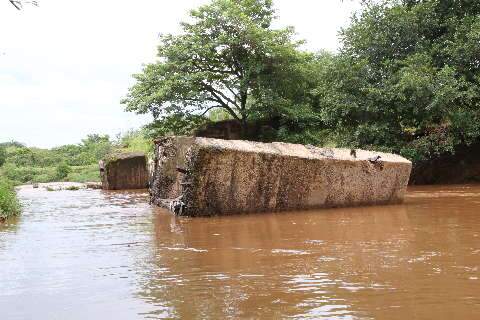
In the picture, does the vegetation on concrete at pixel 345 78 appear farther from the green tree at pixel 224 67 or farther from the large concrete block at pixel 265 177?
the large concrete block at pixel 265 177

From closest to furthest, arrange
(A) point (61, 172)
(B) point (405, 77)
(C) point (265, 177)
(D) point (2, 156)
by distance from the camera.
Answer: (C) point (265, 177), (B) point (405, 77), (A) point (61, 172), (D) point (2, 156)

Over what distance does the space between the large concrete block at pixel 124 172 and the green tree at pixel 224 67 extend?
8.81ft

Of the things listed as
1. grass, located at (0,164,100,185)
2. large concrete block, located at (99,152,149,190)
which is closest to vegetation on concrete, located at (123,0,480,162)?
large concrete block, located at (99,152,149,190)

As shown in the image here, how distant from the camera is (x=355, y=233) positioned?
5207mm

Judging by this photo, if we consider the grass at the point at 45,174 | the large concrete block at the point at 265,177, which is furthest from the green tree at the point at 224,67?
the large concrete block at the point at 265,177

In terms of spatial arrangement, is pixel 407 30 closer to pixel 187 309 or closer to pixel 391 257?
pixel 391 257

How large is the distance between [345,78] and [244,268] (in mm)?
10832

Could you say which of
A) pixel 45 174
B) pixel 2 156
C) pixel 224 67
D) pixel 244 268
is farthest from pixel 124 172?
pixel 2 156

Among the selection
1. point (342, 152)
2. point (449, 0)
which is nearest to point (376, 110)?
point (449, 0)

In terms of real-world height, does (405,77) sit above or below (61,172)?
above

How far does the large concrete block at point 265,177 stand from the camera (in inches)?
263

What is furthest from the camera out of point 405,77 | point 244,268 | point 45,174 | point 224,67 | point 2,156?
point 2,156

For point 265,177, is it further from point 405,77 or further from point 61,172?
point 61,172

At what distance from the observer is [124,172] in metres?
14.1
